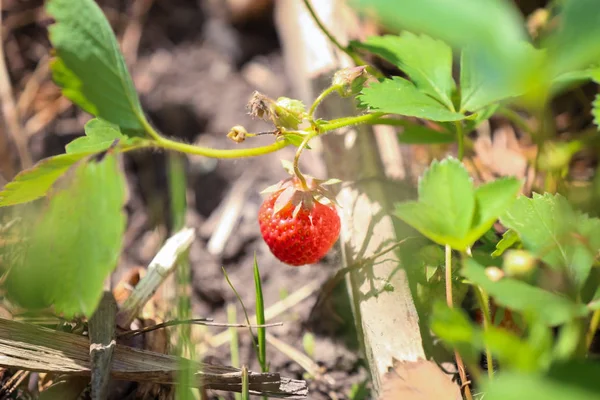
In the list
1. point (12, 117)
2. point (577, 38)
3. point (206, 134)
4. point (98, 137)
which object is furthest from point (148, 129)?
point (12, 117)

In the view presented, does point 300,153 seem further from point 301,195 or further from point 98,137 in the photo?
point 98,137

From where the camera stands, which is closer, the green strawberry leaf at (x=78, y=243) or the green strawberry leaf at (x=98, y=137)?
the green strawberry leaf at (x=78, y=243)

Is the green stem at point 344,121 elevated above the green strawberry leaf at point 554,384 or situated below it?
above

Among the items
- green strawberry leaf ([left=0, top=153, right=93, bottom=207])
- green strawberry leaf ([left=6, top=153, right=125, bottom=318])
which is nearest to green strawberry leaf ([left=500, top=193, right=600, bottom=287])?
green strawberry leaf ([left=6, top=153, right=125, bottom=318])

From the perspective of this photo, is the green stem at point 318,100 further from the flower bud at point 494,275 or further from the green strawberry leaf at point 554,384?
the green strawberry leaf at point 554,384

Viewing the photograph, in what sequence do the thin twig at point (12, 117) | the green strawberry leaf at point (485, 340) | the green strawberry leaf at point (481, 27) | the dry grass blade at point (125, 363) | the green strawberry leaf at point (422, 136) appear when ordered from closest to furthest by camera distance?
the green strawberry leaf at point (481, 27)
the green strawberry leaf at point (485, 340)
the dry grass blade at point (125, 363)
the green strawberry leaf at point (422, 136)
the thin twig at point (12, 117)

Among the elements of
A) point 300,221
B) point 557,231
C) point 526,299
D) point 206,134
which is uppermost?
point 206,134

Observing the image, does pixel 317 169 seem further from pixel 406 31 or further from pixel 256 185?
pixel 406 31

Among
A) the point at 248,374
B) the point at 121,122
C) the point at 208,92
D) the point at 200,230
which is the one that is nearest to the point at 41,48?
the point at 208,92

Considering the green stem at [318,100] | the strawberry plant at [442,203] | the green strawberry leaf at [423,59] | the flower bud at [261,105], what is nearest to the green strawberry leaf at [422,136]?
the strawberry plant at [442,203]
